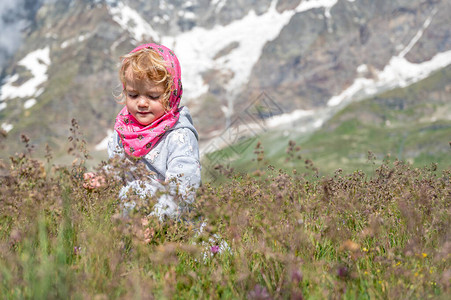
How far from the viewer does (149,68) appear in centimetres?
503

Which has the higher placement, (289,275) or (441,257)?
(289,275)

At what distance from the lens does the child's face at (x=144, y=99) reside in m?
5.16

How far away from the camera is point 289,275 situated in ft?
8.39

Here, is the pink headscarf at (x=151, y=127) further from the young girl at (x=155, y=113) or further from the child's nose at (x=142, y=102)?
the child's nose at (x=142, y=102)

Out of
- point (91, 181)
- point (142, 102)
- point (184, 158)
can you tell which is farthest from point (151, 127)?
point (91, 181)

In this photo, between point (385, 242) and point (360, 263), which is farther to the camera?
point (385, 242)

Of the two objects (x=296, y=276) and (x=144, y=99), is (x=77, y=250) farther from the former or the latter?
(x=144, y=99)

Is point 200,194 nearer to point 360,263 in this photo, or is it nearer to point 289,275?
point 289,275

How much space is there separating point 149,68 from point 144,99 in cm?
43


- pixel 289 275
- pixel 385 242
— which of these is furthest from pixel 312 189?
pixel 289 275

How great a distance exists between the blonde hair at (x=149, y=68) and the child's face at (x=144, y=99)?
0.21ft

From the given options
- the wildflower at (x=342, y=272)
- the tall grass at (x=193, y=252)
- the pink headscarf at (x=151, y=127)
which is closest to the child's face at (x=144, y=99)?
the pink headscarf at (x=151, y=127)

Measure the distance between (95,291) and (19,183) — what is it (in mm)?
1072

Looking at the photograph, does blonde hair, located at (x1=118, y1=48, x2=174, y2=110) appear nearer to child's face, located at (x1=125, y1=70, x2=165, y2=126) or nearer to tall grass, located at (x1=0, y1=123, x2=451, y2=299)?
child's face, located at (x1=125, y1=70, x2=165, y2=126)
